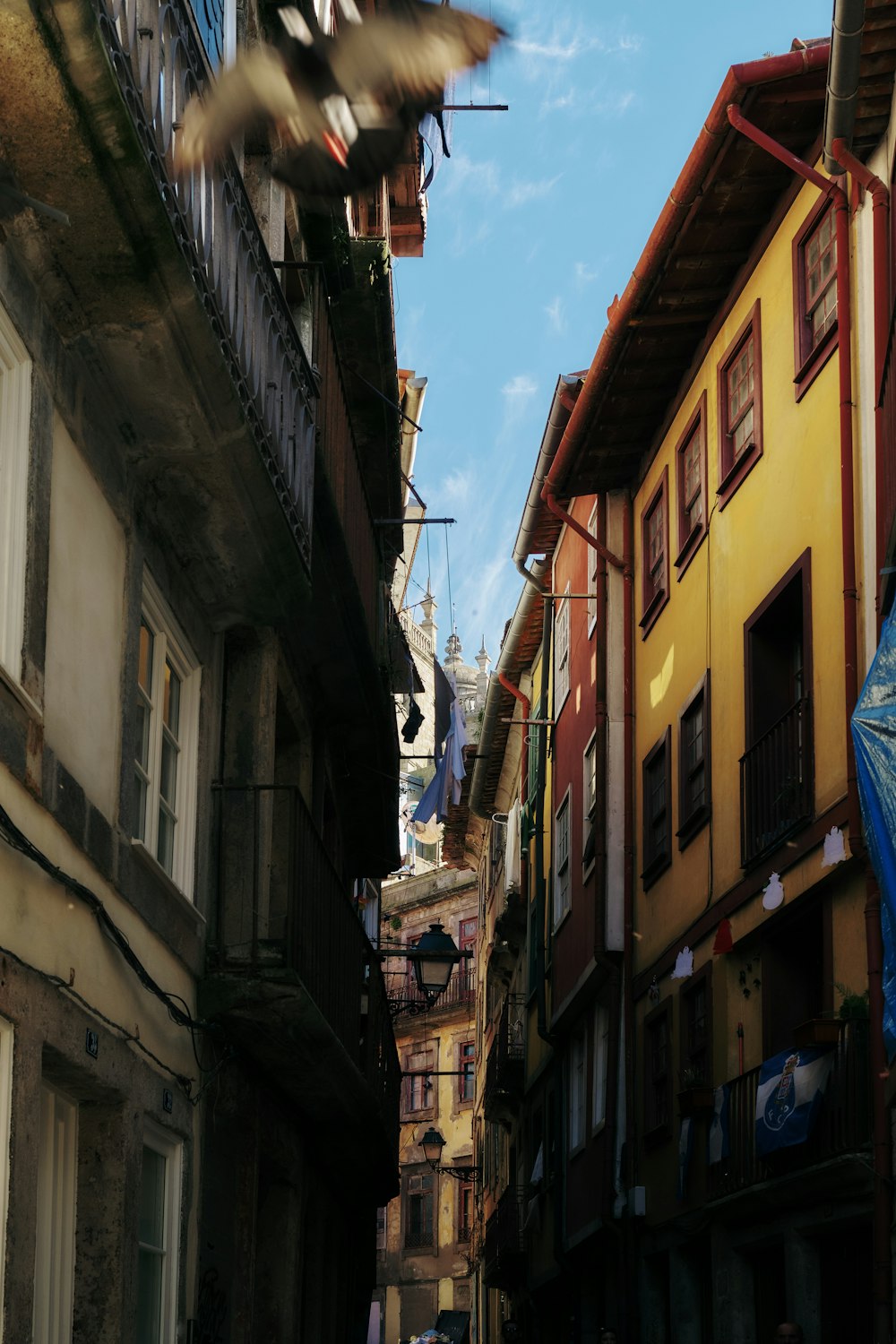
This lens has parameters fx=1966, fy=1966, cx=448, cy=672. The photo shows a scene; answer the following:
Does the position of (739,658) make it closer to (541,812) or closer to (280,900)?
(280,900)

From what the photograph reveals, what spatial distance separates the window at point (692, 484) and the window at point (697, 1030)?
12.6 ft

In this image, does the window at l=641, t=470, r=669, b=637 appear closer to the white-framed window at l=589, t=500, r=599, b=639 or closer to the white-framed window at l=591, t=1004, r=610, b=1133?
the white-framed window at l=589, t=500, r=599, b=639

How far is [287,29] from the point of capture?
5715 millimetres

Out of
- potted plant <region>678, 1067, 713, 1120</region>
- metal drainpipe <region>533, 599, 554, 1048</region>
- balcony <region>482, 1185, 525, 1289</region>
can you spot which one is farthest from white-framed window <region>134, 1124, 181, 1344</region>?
balcony <region>482, 1185, 525, 1289</region>

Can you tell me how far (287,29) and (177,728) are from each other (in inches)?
253

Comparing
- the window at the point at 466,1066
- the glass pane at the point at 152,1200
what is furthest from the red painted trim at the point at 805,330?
the window at the point at 466,1066

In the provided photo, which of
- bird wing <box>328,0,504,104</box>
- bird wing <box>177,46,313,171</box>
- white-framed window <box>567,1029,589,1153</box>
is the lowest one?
white-framed window <box>567,1029,589,1153</box>

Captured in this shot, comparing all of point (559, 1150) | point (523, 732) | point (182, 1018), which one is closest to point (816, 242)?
point (182, 1018)

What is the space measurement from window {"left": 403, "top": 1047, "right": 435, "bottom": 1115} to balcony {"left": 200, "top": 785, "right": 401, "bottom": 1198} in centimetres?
4262

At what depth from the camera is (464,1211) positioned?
178 ft

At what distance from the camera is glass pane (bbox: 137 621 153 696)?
10594 millimetres

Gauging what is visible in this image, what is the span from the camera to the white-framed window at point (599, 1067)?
65.7ft

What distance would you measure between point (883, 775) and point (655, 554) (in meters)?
10.3

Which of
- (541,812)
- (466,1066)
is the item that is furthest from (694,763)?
(466,1066)
